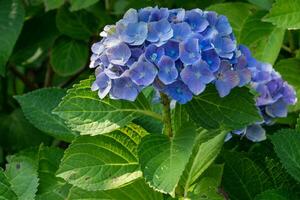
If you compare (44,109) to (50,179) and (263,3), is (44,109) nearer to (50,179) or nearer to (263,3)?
(50,179)

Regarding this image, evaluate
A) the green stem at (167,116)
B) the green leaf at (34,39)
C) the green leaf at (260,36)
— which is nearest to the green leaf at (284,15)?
the green leaf at (260,36)

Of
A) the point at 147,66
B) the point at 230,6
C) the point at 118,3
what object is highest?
the point at 147,66

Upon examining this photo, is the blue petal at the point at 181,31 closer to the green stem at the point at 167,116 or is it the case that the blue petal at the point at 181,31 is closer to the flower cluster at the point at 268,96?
the green stem at the point at 167,116

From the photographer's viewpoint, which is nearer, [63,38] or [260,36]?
[260,36]

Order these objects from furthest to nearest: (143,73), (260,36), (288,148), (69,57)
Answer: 1. (69,57)
2. (260,36)
3. (288,148)
4. (143,73)

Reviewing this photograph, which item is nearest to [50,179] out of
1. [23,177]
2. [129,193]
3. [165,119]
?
[23,177]

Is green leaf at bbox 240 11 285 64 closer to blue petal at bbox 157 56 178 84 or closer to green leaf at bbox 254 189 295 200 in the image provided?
green leaf at bbox 254 189 295 200

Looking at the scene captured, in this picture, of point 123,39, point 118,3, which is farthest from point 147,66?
point 118,3

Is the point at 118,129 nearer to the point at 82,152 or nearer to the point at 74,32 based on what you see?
the point at 82,152
